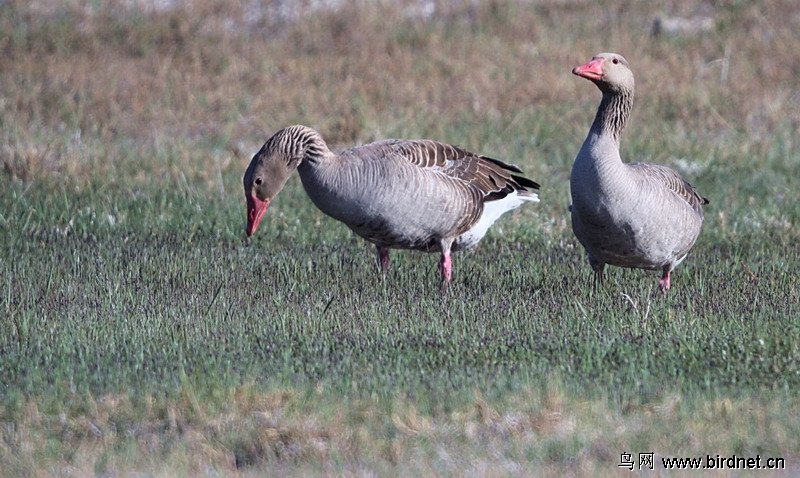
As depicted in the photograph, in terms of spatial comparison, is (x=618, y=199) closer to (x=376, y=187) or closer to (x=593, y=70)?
(x=593, y=70)

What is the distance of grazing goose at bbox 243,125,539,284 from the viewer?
7.93 meters

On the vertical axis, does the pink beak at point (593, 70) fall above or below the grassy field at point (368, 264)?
above

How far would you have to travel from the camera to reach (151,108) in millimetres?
14680

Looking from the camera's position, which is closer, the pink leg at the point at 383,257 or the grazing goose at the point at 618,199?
the grazing goose at the point at 618,199

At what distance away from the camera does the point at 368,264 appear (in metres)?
9.05

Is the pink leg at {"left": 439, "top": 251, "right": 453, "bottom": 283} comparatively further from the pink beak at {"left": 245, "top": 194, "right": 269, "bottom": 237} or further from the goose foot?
the goose foot

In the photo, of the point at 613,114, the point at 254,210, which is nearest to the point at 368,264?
the point at 254,210

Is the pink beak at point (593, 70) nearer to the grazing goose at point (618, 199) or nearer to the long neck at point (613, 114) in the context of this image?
the grazing goose at point (618, 199)

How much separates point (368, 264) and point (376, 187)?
1254 mm

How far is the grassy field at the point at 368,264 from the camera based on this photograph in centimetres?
541

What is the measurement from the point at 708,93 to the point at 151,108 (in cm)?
694

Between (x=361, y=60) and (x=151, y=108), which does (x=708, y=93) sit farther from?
(x=151, y=108)

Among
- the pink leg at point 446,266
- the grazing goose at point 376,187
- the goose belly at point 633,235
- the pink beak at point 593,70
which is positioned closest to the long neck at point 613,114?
the pink beak at point 593,70

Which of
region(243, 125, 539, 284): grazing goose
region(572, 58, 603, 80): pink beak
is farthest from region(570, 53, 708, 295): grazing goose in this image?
region(243, 125, 539, 284): grazing goose
